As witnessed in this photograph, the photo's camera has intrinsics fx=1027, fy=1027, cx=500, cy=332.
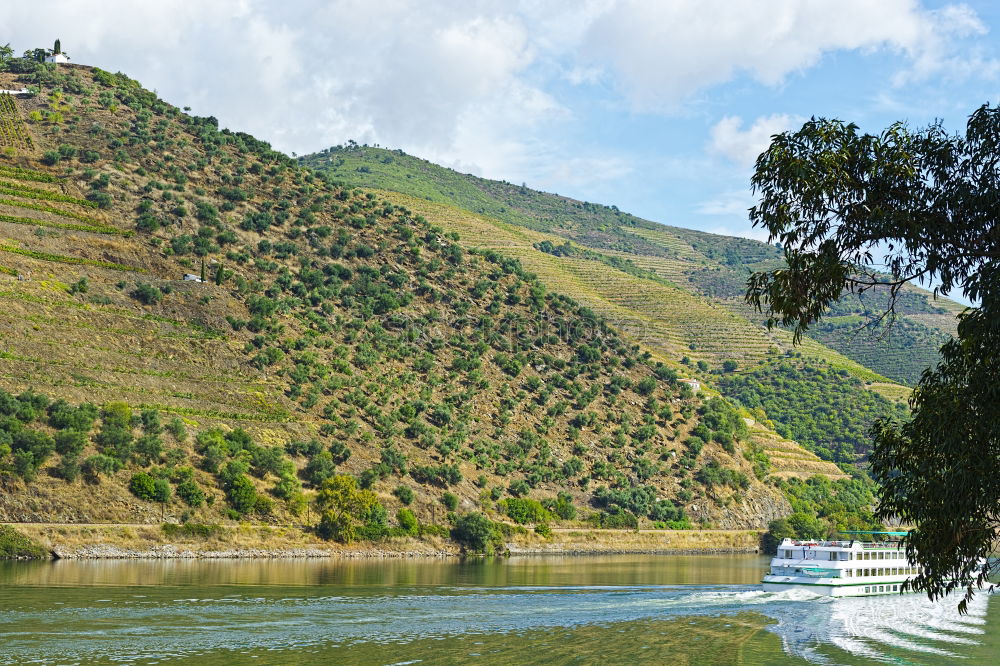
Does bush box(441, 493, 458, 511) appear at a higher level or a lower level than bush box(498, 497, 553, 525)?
higher

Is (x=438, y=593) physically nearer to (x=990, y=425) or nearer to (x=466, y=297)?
(x=990, y=425)

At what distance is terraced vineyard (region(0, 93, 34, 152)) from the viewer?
439ft

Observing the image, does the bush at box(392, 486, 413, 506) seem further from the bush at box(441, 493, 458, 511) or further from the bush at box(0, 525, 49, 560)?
the bush at box(0, 525, 49, 560)

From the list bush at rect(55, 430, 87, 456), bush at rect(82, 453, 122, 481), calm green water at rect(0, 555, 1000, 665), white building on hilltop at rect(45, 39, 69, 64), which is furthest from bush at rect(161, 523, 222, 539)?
white building on hilltop at rect(45, 39, 69, 64)

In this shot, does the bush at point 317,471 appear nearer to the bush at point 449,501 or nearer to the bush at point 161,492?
the bush at point 449,501

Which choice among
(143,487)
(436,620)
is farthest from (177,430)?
(436,620)

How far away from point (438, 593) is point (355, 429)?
4955 cm

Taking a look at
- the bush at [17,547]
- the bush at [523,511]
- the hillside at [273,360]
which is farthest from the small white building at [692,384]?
the bush at [17,547]

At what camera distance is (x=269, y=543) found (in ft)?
274

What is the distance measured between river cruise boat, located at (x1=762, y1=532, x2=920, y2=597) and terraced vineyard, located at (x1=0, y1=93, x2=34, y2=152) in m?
109

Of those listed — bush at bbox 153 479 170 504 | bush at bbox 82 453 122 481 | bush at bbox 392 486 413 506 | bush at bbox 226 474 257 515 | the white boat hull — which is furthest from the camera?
bush at bbox 392 486 413 506

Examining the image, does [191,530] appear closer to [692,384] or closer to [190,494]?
[190,494]

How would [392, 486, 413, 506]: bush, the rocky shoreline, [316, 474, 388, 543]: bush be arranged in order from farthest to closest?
1. [392, 486, 413, 506]: bush
2. [316, 474, 388, 543]: bush
3. the rocky shoreline

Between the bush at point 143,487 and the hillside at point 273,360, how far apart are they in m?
0.24
